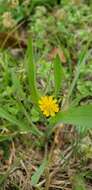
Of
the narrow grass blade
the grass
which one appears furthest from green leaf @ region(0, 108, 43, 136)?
the narrow grass blade

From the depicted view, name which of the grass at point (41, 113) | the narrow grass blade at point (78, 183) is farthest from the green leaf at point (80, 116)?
the narrow grass blade at point (78, 183)

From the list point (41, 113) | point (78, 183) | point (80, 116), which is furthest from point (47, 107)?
point (78, 183)

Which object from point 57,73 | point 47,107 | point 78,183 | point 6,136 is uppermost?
point 57,73

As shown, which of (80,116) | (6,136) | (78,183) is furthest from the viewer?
(6,136)

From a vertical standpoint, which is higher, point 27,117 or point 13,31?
point 13,31

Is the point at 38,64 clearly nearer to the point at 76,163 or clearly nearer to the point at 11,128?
the point at 11,128

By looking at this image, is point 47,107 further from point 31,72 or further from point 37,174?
point 37,174

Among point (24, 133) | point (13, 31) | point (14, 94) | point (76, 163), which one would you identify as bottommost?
point (76, 163)

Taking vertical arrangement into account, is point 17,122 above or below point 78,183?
above

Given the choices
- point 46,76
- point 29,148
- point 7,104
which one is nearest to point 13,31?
point 46,76

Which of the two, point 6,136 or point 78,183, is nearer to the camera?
point 78,183
